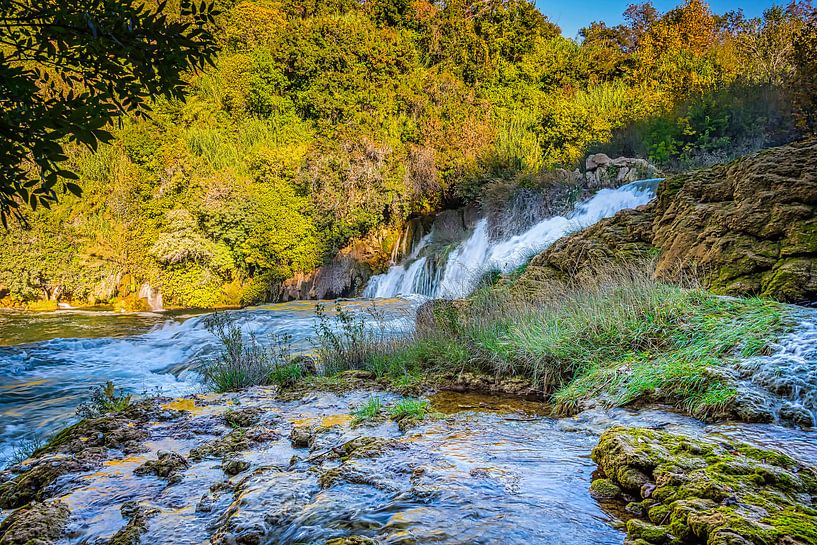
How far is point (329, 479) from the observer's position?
280cm

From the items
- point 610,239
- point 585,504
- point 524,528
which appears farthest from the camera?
point 610,239

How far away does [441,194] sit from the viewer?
2297 centimetres

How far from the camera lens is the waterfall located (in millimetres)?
12969

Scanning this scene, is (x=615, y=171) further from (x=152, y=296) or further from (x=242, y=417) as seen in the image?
(x=152, y=296)

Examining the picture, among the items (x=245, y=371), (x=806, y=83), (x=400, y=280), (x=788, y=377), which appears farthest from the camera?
(x=400, y=280)

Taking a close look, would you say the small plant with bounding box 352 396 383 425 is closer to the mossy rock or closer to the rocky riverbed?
the rocky riverbed

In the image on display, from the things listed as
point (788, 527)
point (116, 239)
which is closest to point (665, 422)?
point (788, 527)

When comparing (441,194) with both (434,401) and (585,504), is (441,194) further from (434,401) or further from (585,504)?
(585,504)

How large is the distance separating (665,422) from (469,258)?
13.5m

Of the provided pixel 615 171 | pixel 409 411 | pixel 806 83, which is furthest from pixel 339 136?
pixel 409 411

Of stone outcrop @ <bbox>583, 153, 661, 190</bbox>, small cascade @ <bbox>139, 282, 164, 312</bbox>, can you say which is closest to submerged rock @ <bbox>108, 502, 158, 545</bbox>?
stone outcrop @ <bbox>583, 153, 661, 190</bbox>

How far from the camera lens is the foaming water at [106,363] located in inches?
277

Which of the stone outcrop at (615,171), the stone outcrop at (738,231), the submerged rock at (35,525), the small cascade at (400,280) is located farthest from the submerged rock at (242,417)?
the stone outcrop at (615,171)

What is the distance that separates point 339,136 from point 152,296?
10.9 meters
